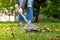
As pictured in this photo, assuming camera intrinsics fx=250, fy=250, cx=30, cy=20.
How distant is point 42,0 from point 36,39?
11.8 m

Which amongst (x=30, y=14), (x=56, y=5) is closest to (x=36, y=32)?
(x=30, y=14)

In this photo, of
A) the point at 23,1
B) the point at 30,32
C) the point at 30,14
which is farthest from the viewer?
the point at 30,14

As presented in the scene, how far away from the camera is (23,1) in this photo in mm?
6926

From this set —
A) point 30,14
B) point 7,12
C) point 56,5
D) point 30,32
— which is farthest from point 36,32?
point 7,12

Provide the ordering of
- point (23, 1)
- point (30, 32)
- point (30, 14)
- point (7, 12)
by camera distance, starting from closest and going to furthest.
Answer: point (30, 32) → point (23, 1) → point (30, 14) → point (7, 12)

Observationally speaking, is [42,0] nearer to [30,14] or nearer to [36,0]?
[36,0]

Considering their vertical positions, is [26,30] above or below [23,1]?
below

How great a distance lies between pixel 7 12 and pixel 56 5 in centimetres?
648

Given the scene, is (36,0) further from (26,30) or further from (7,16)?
(26,30)

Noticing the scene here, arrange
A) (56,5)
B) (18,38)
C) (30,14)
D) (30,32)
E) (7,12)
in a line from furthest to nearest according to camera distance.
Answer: (7,12)
(56,5)
(30,14)
(30,32)
(18,38)

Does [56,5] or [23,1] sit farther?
[56,5]

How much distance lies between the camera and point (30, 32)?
19.1 feet

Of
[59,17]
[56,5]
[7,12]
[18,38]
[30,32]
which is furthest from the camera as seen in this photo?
[59,17]

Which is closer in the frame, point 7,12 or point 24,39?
point 24,39
